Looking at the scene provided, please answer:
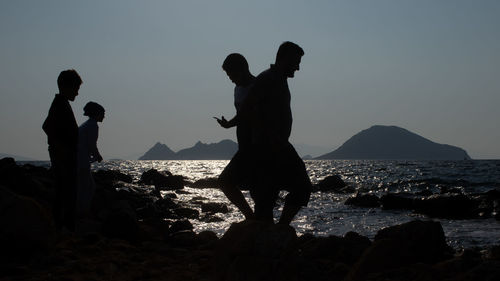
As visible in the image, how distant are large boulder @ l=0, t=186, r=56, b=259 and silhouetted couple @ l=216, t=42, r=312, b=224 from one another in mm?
2203

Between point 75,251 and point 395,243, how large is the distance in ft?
12.2

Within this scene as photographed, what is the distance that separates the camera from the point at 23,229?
479 centimetres

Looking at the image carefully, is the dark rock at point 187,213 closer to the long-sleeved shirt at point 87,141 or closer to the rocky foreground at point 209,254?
the rocky foreground at point 209,254

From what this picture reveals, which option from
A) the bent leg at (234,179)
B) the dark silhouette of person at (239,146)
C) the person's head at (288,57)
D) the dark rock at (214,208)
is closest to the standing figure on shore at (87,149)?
the dark silhouette of person at (239,146)

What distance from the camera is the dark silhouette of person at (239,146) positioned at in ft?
13.6

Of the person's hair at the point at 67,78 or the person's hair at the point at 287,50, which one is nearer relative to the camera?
the person's hair at the point at 287,50

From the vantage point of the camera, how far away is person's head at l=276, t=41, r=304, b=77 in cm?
411

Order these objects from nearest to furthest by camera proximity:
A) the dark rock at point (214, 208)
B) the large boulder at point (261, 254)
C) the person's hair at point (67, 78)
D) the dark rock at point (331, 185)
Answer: the large boulder at point (261, 254) → the person's hair at point (67, 78) → the dark rock at point (214, 208) → the dark rock at point (331, 185)

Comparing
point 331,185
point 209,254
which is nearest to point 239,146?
point 209,254

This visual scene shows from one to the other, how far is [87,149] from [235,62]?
10.3ft

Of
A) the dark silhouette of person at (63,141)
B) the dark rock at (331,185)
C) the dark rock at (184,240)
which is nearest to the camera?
the dark silhouette of person at (63,141)

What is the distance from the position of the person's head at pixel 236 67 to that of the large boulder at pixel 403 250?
2.27 meters

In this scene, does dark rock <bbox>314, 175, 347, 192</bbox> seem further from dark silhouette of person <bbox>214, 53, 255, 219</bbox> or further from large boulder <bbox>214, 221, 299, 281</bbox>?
large boulder <bbox>214, 221, 299, 281</bbox>

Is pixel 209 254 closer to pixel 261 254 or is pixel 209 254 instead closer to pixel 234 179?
pixel 234 179
